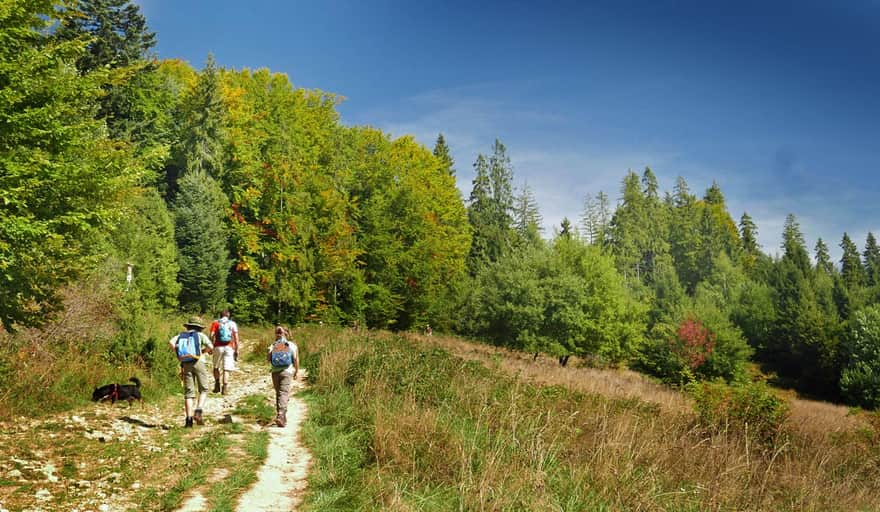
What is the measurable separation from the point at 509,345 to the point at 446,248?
47.1ft

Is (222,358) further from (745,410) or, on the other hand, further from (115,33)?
(115,33)

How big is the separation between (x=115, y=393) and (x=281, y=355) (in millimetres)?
3348

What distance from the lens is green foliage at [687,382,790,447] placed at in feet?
37.5

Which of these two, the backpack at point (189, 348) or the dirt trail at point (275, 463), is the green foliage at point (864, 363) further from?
the backpack at point (189, 348)

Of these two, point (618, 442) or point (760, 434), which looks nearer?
point (618, 442)

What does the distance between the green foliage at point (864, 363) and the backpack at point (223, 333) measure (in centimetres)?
4020

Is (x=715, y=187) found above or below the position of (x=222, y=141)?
above

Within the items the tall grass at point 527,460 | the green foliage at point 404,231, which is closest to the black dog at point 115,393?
the tall grass at point 527,460

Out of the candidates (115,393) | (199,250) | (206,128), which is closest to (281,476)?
(115,393)

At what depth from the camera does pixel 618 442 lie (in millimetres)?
6762

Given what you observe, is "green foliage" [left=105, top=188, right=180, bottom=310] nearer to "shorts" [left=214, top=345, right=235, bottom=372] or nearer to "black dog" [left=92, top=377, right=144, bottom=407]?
"shorts" [left=214, top=345, right=235, bottom=372]

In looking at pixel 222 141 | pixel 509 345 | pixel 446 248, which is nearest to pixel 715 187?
pixel 446 248

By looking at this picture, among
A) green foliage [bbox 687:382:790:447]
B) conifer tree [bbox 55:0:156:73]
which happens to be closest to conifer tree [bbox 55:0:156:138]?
conifer tree [bbox 55:0:156:73]

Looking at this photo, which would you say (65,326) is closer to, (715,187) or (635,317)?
(635,317)
